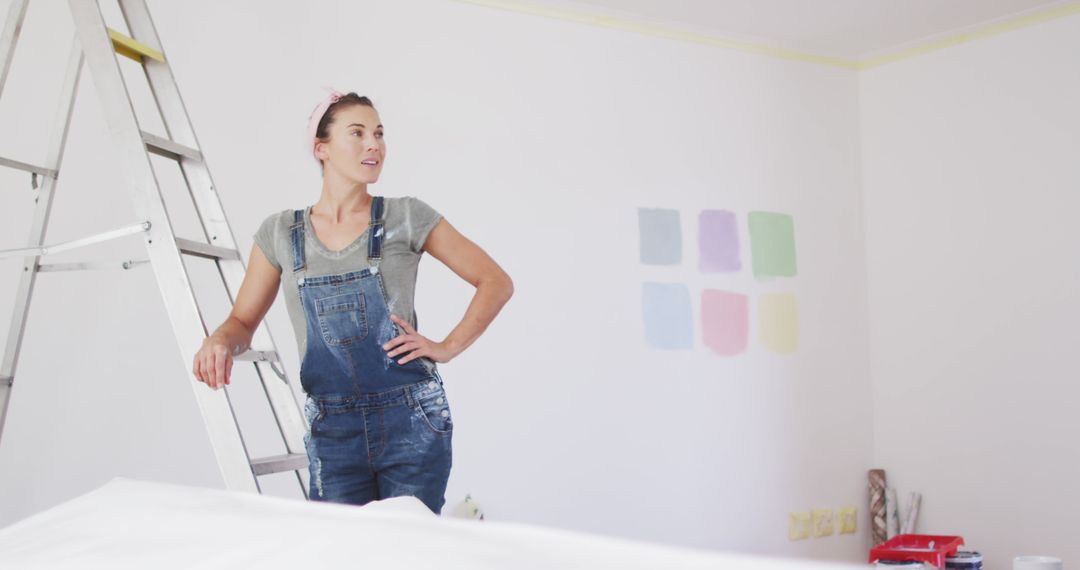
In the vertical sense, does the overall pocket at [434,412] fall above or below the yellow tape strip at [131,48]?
below

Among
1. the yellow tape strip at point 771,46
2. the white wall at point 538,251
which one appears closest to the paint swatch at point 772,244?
the white wall at point 538,251

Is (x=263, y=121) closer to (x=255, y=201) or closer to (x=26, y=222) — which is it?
(x=255, y=201)

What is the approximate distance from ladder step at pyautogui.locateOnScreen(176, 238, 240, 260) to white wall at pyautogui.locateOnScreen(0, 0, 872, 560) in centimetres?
89

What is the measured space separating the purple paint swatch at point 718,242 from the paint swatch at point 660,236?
0.11m

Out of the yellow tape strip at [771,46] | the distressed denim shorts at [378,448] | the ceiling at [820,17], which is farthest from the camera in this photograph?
the ceiling at [820,17]

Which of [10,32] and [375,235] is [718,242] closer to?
[375,235]

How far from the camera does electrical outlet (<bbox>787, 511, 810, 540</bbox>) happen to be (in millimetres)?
4156

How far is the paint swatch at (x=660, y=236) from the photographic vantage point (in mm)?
3875

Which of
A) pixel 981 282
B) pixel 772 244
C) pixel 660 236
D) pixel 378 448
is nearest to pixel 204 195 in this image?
pixel 378 448

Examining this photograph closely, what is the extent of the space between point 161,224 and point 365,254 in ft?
1.48

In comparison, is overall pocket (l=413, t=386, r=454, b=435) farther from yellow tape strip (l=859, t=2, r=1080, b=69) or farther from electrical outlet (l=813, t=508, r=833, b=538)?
yellow tape strip (l=859, t=2, r=1080, b=69)

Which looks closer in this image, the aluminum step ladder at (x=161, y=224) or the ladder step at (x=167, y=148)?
the aluminum step ladder at (x=161, y=224)

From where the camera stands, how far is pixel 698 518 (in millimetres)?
3916

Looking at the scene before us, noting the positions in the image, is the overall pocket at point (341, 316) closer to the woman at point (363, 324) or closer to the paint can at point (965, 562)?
the woman at point (363, 324)
